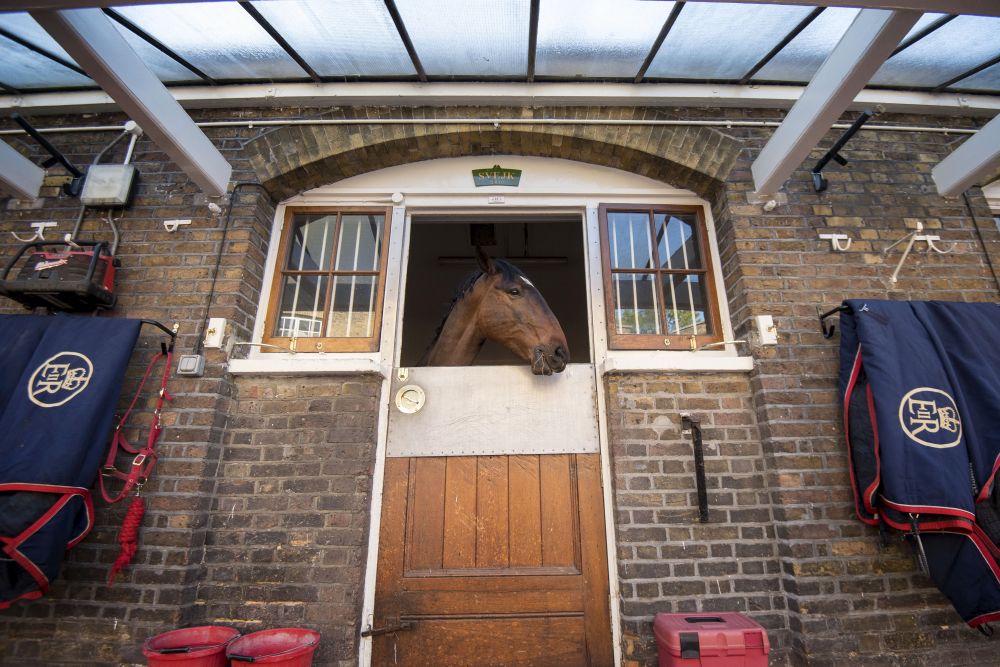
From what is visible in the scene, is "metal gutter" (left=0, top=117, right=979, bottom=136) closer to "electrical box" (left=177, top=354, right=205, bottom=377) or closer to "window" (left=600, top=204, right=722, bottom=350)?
"window" (left=600, top=204, right=722, bottom=350)

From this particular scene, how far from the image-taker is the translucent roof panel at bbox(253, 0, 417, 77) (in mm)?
2328

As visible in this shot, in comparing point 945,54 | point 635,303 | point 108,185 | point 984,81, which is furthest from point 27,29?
point 984,81

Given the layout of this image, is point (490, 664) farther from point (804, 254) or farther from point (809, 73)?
point (809, 73)

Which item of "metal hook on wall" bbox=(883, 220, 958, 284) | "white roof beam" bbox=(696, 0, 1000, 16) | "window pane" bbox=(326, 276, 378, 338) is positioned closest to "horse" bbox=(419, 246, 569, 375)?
"window pane" bbox=(326, 276, 378, 338)

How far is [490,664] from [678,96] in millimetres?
3353

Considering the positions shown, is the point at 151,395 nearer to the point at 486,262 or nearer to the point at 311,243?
the point at 311,243

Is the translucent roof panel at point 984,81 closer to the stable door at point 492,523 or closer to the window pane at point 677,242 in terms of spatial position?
the window pane at point 677,242

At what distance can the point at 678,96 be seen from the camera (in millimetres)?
2869

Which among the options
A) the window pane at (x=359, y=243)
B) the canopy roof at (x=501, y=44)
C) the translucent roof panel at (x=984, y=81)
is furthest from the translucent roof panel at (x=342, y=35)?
the translucent roof panel at (x=984, y=81)

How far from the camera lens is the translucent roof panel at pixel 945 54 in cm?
242

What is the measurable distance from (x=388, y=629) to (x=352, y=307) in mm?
1758

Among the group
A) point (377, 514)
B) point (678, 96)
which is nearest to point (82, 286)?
point (377, 514)

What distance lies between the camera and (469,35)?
2521mm

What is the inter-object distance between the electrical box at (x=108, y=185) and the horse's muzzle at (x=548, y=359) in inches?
104
